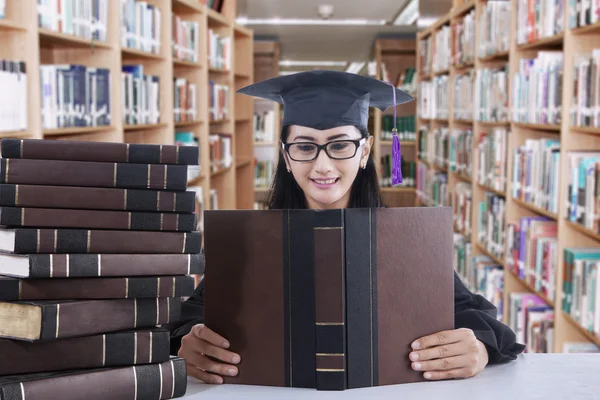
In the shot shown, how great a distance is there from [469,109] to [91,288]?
472cm

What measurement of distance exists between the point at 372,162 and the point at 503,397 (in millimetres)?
991

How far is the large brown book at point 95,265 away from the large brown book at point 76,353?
0.30 ft

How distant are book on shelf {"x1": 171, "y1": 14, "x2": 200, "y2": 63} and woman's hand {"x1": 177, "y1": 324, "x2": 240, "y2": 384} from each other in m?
3.69

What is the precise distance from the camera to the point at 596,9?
2.85m

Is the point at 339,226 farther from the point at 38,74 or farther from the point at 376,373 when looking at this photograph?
the point at 38,74

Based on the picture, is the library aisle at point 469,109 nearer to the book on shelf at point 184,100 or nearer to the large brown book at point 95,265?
the book on shelf at point 184,100

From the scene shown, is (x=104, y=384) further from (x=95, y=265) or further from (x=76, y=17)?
(x=76, y=17)

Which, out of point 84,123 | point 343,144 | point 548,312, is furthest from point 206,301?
point 548,312

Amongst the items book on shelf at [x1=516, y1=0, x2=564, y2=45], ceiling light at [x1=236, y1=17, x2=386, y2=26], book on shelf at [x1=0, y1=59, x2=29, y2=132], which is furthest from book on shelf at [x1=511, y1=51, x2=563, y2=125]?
ceiling light at [x1=236, y1=17, x2=386, y2=26]

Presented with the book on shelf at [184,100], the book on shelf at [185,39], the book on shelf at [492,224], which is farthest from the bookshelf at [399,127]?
the book on shelf at [185,39]

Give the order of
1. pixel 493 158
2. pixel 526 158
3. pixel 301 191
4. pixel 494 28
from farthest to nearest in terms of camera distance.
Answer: pixel 494 28 → pixel 493 158 → pixel 526 158 → pixel 301 191

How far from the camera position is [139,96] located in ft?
12.8

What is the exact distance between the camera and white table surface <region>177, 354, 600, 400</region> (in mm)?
1071

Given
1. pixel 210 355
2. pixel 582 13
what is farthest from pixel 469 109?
pixel 210 355
